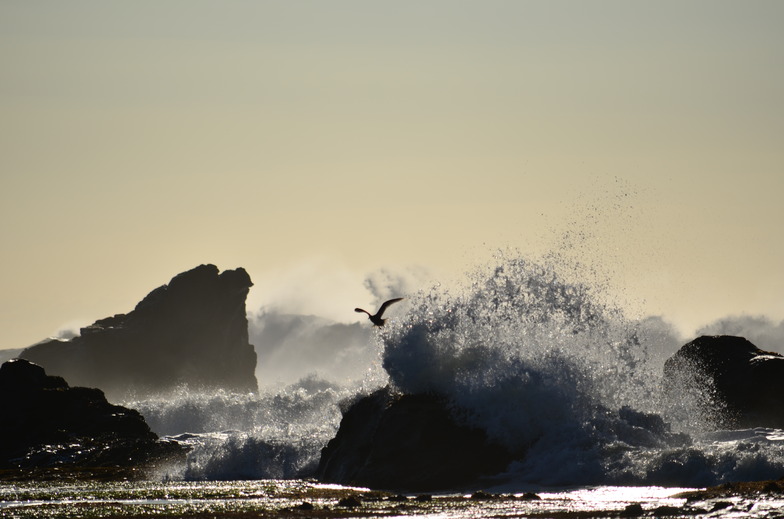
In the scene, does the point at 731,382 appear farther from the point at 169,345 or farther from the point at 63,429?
the point at 169,345

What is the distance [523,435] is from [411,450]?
4.38 m

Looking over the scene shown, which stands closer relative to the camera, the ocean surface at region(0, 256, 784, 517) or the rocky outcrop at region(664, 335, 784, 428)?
the ocean surface at region(0, 256, 784, 517)

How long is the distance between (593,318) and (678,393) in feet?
19.8

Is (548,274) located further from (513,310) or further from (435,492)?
(435,492)

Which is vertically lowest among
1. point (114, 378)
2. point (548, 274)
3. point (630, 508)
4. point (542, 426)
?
point (630, 508)

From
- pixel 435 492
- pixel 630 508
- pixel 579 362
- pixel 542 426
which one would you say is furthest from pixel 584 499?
pixel 579 362

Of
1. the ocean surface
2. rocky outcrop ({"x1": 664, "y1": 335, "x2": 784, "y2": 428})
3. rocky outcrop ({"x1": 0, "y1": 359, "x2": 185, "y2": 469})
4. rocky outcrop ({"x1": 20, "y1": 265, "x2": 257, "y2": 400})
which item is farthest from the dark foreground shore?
rocky outcrop ({"x1": 20, "y1": 265, "x2": 257, "y2": 400})

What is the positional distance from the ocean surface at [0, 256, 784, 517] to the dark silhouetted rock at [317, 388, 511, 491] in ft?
2.32

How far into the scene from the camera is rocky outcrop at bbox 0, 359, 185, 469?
6378 cm

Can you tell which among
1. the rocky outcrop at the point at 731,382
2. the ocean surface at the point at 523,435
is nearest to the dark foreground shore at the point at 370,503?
the ocean surface at the point at 523,435

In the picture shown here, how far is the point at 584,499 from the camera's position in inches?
1350

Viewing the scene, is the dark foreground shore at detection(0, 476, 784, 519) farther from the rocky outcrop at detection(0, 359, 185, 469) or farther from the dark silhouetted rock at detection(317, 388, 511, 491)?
the rocky outcrop at detection(0, 359, 185, 469)

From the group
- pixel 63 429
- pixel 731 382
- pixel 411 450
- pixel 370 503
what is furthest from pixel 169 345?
pixel 370 503

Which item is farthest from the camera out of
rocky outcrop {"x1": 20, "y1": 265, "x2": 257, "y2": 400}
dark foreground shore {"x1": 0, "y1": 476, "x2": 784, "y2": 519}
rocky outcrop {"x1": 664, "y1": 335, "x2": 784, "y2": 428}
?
rocky outcrop {"x1": 20, "y1": 265, "x2": 257, "y2": 400}
